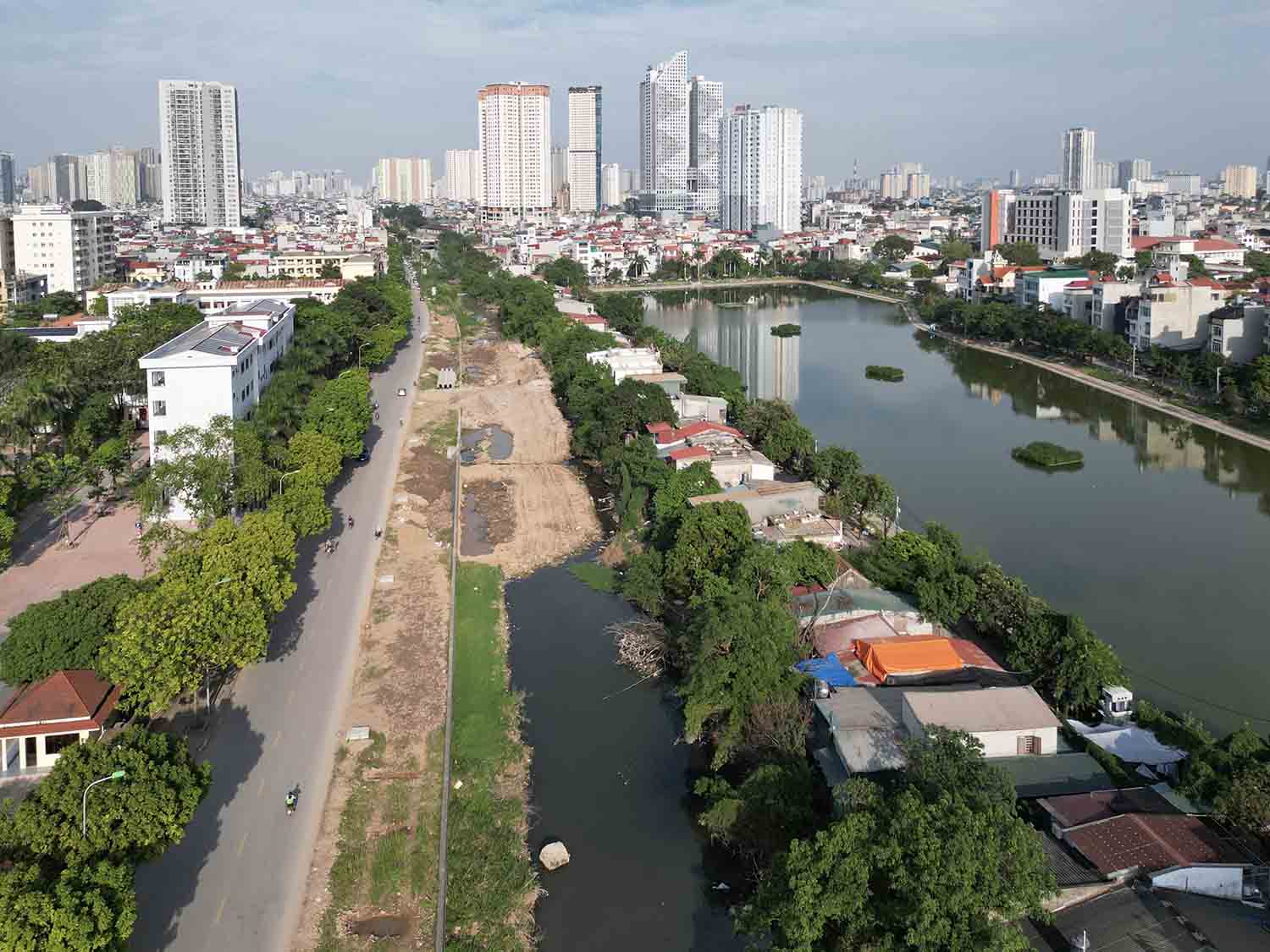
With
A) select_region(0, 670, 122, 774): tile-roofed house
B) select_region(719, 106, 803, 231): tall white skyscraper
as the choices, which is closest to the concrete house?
select_region(0, 670, 122, 774): tile-roofed house

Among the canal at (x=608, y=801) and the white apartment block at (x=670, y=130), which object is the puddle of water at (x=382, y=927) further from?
the white apartment block at (x=670, y=130)

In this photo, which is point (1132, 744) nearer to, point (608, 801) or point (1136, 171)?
point (608, 801)

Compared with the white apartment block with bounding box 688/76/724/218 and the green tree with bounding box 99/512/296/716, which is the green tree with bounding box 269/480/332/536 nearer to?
the green tree with bounding box 99/512/296/716

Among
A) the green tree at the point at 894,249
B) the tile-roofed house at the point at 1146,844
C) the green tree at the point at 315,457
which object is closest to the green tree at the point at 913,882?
the tile-roofed house at the point at 1146,844

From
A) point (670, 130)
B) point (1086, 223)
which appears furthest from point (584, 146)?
point (1086, 223)

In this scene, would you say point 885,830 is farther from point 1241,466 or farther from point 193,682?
point 1241,466

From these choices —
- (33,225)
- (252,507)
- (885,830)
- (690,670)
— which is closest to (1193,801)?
(885,830)
